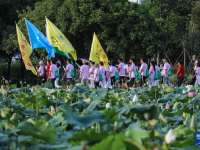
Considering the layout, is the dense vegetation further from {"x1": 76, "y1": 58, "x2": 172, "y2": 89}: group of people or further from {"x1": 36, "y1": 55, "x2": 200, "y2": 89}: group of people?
{"x1": 76, "y1": 58, "x2": 172, "y2": 89}: group of people

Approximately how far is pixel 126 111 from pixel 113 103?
2.74 feet

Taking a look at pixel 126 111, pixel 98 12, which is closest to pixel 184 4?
pixel 98 12

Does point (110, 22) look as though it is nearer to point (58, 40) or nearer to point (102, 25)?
point (102, 25)

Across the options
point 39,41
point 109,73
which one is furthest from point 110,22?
point 39,41

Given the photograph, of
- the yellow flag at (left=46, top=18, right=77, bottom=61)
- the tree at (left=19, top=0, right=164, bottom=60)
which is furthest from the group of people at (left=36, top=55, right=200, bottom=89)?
the tree at (left=19, top=0, right=164, bottom=60)

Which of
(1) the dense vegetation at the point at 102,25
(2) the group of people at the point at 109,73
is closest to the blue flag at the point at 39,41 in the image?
(2) the group of people at the point at 109,73

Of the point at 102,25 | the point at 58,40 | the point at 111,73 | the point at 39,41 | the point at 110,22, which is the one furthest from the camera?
the point at 102,25

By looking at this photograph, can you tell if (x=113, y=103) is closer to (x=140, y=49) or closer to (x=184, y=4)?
(x=140, y=49)

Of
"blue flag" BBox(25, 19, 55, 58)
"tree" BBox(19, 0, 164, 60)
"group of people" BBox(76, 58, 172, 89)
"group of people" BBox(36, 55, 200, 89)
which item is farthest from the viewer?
"tree" BBox(19, 0, 164, 60)

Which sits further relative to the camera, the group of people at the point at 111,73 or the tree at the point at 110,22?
the tree at the point at 110,22

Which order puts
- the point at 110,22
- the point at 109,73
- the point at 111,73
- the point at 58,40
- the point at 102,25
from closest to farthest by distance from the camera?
the point at 58,40 → the point at 109,73 → the point at 111,73 → the point at 110,22 → the point at 102,25

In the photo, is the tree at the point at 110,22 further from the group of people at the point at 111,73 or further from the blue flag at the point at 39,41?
the blue flag at the point at 39,41

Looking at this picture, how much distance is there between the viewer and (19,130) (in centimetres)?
168

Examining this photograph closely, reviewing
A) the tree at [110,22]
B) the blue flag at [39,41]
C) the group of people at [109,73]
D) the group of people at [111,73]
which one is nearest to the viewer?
the group of people at [109,73]
